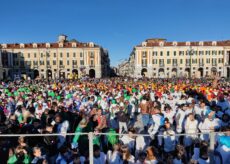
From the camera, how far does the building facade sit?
77375 mm

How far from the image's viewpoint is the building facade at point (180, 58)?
77375 millimetres

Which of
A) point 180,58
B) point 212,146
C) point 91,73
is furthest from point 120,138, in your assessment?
point 180,58

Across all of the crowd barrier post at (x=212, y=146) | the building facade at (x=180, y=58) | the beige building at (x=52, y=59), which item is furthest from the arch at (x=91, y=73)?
the crowd barrier post at (x=212, y=146)

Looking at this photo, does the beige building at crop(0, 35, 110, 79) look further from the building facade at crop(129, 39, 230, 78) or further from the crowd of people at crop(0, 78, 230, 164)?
the crowd of people at crop(0, 78, 230, 164)

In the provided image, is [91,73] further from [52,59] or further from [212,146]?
[212,146]

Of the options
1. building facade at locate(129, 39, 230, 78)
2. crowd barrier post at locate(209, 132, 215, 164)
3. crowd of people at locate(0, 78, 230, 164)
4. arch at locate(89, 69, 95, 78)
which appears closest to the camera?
crowd barrier post at locate(209, 132, 215, 164)

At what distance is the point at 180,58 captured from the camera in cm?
7838

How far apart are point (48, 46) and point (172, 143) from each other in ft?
254

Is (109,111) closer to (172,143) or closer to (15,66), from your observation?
(172,143)

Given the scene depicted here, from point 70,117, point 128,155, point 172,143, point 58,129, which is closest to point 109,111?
point 70,117

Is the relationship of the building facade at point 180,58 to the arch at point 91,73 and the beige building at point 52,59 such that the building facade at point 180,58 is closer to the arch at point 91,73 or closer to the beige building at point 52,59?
the arch at point 91,73

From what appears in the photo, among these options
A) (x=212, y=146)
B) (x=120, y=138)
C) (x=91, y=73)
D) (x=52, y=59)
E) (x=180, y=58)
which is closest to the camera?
(x=212, y=146)

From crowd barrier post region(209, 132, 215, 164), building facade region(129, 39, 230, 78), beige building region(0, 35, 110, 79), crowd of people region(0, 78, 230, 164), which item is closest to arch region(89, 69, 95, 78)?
beige building region(0, 35, 110, 79)

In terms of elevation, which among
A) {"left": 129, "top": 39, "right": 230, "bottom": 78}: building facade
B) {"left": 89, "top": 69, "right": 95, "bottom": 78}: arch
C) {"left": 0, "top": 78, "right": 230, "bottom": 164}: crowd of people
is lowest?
{"left": 0, "top": 78, "right": 230, "bottom": 164}: crowd of people
